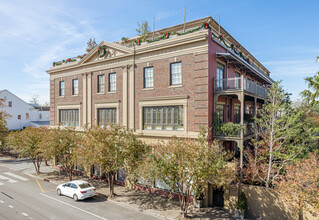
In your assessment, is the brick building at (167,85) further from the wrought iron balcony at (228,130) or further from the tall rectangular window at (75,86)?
the wrought iron balcony at (228,130)

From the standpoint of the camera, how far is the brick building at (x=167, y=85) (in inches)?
723

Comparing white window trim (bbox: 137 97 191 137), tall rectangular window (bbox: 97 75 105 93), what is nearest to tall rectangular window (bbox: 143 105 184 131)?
white window trim (bbox: 137 97 191 137)

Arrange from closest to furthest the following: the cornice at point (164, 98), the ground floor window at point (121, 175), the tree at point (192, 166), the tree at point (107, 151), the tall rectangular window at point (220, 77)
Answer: the tree at point (192, 166)
the tree at point (107, 151)
the cornice at point (164, 98)
the tall rectangular window at point (220, 77)
the ground floor window at point (121, 175)

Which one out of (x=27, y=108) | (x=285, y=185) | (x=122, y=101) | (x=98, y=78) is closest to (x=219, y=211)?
(x=285, y=185)

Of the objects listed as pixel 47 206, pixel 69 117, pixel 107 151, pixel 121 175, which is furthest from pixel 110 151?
pixel 69 117

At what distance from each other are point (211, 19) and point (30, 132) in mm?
25829

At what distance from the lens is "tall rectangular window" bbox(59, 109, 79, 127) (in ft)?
95.0

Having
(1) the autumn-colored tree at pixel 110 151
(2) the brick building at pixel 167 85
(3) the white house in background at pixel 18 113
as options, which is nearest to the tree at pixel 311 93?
(2) the brick building at pixel 167 85

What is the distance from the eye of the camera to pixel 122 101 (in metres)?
23.8

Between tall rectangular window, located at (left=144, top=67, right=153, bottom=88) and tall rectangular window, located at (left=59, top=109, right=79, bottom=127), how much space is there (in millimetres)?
12169

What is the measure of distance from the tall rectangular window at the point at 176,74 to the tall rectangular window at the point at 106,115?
853 centimetres

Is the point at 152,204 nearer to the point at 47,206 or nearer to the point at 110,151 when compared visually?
the point at 110,151

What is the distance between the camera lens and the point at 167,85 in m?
20.5

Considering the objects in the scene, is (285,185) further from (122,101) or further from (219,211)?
(122,101)
